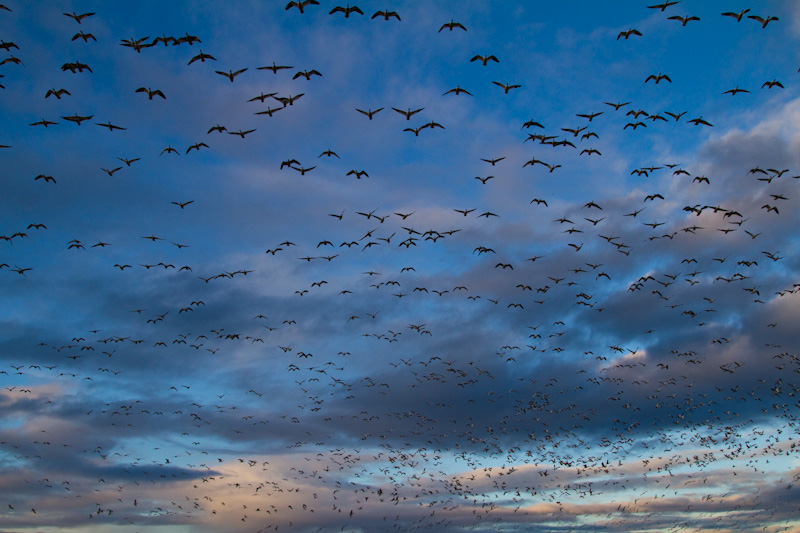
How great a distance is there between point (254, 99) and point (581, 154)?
3764cm

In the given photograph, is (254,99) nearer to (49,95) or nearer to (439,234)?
(49,95)

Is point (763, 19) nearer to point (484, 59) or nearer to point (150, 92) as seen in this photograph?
point (484, 59)

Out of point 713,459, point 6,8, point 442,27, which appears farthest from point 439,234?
point 713,459

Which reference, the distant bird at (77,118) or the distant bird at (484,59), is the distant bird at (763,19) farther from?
the distant bird at (77,118)

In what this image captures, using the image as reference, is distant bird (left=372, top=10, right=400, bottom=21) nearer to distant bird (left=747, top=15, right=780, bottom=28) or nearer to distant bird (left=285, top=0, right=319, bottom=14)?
distant bird (left=285, top=0, right=319, bottom=14)

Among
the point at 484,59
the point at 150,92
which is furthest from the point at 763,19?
the point at 150,92

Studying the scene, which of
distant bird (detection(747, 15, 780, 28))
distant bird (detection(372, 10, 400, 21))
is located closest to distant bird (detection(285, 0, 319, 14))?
distant bird (detection(372, 10, 400, 21))

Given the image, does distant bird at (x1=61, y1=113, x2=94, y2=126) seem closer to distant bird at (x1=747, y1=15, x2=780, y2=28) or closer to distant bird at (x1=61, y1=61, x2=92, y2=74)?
distant bird at (x1=61, y1=61, x2=92, y2=74)

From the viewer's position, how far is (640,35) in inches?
2137

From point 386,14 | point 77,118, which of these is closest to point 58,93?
point 77,118

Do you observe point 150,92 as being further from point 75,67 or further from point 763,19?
point 763,19

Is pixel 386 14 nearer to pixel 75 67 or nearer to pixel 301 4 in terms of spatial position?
pixel 301 4

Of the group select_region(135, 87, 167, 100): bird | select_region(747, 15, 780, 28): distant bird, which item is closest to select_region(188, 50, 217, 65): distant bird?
select_region(135, 87, 167, 100): bird

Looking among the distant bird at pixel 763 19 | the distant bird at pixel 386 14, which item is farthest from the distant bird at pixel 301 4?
the distant bird at pixel 763 19
